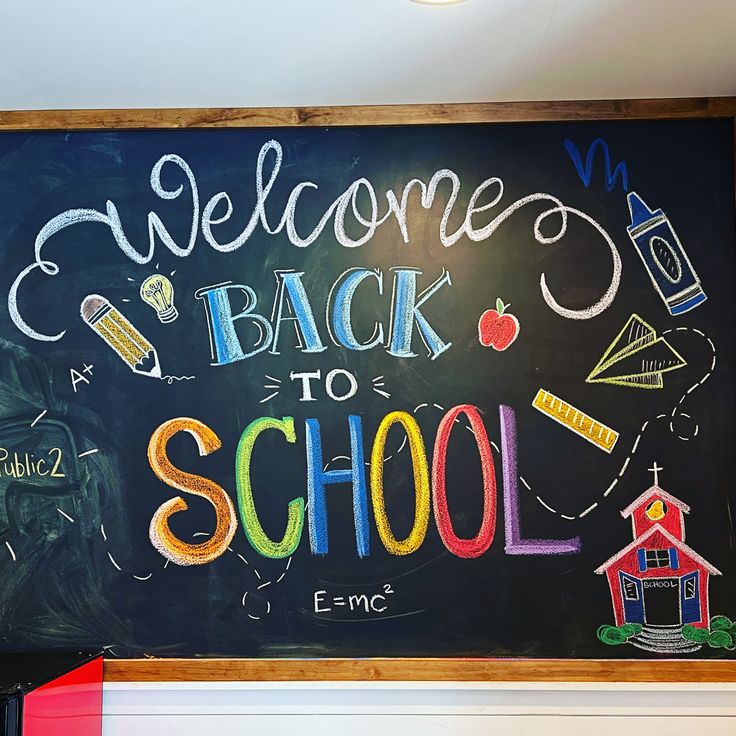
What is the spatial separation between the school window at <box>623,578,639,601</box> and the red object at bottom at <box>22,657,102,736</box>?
1.56 metres

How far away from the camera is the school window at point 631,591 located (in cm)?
226

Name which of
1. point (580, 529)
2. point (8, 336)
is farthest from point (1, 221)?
point (580, 529)

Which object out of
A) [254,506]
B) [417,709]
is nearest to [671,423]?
[417,709]

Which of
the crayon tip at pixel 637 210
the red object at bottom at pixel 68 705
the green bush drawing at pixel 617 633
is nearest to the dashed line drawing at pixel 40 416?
the red object at bottom at pixel 68 705

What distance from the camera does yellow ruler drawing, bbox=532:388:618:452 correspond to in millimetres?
2303

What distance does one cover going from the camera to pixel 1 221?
2.42 metres

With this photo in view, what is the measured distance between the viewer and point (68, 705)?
82.1 inches

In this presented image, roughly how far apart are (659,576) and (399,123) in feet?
5.14

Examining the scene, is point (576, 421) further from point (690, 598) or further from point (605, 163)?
point (605, 163)

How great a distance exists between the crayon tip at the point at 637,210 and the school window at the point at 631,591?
3.55ft

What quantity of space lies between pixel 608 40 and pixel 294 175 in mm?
972

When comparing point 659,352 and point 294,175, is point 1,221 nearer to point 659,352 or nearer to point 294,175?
point 294,175

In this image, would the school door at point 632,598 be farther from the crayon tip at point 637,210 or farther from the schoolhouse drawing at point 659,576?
the crayon tip at point 637,210

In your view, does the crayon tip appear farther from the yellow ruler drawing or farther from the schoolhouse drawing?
the schoolhouse drawing
